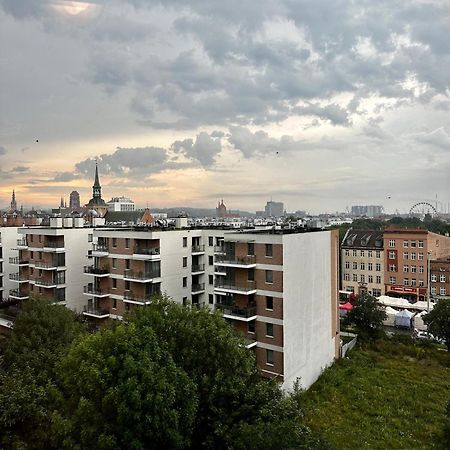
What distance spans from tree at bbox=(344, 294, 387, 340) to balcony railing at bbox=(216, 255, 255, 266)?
1983 cm

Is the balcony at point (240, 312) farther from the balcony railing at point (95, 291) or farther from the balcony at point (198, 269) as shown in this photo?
the balcony railing at point (95, 291)

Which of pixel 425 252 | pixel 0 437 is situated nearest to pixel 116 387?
pixel 0 437

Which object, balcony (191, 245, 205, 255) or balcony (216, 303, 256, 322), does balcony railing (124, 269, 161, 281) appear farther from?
balcony (216, 303, 256, 322)

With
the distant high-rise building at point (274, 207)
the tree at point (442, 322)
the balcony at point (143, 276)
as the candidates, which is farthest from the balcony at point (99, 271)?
the distant high-rise building at point (274, 207)

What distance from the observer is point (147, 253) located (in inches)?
1444

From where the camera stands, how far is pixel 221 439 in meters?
18.0

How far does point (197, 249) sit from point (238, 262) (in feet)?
33.5

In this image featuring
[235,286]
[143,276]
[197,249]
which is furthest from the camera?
[197,249]

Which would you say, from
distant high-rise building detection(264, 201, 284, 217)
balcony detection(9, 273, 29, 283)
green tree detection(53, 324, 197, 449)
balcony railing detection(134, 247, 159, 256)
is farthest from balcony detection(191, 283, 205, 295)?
distant high-rise building detection(264, 201, 284, 217)

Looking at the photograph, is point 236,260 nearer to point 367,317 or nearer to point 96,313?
point 96,313

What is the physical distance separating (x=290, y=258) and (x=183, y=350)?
40.3 feet

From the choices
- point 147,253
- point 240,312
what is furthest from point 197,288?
point 240,312

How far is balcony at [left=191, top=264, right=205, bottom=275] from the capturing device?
1602 inches

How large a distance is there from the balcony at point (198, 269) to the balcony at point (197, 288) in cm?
132
